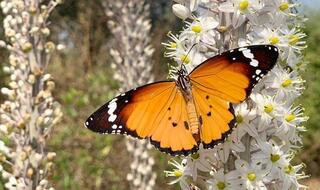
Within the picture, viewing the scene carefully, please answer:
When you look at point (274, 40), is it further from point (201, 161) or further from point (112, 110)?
point (112, 110)

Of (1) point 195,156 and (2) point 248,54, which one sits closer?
(2) point 248,54

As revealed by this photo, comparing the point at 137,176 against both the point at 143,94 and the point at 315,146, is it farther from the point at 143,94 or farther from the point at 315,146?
the point at 315,146

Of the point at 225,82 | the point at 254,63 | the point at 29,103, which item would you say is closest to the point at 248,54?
the point at 254,63

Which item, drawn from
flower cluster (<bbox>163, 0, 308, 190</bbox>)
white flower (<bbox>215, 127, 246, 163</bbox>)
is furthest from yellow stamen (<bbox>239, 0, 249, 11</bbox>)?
white flower (<bbox>215, 127, 246, 163</bbox>)

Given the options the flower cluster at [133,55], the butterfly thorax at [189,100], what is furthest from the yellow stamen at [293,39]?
the flower cluster at [133,55]

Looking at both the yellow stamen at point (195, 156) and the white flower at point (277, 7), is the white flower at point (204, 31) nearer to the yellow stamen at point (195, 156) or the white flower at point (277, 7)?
the white flower at point (277, 7)

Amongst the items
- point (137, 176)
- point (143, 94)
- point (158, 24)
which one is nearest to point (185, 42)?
point (143, 94)

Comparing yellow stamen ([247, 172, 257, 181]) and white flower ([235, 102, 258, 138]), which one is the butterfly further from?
yellow stamen ([247, 172, 257, 181])
